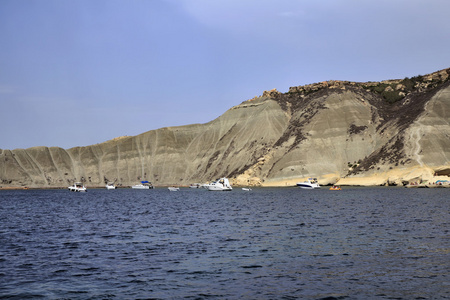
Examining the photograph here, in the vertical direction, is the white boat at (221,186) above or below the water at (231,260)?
above

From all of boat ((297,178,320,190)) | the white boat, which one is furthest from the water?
the white boat

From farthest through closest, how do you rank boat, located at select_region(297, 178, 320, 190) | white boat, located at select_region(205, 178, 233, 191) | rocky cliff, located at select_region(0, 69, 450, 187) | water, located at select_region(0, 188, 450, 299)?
white boat, located at select_region(205, 178, 233, 191), boat, located at select_region(297, 178, 320, 190), rocky cliff, located at select_region(0, 69, 450, 187), water, located at select_region(0, 188, 450, 299)

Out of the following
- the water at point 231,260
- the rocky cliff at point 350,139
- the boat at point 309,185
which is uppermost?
the rocky cliff at point 350,139

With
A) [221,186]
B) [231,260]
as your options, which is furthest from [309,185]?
[231,260]

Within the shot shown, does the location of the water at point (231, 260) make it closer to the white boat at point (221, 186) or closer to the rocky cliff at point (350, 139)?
the rocky cliff at point (350, 139)

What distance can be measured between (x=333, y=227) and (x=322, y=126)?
133261mm

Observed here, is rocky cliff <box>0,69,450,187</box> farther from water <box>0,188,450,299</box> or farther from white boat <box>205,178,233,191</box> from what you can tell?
water <box>0,188,450,299</box>

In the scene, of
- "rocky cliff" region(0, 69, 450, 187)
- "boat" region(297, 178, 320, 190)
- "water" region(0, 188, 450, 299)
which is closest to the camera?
"water" region(0, 188, 450, 299)

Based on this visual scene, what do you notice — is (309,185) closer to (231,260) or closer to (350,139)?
(350,139)

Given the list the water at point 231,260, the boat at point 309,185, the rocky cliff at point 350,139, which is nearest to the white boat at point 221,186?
the rocky cliff at point 350,139

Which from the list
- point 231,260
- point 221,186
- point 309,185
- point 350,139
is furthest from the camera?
point 350,139

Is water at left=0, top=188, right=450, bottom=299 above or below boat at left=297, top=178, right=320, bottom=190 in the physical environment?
below

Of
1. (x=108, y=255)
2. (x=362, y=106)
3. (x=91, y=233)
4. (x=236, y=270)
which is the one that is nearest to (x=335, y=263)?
(x=236, y=270)

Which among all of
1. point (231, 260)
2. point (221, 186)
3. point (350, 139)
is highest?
point (350, 139)
